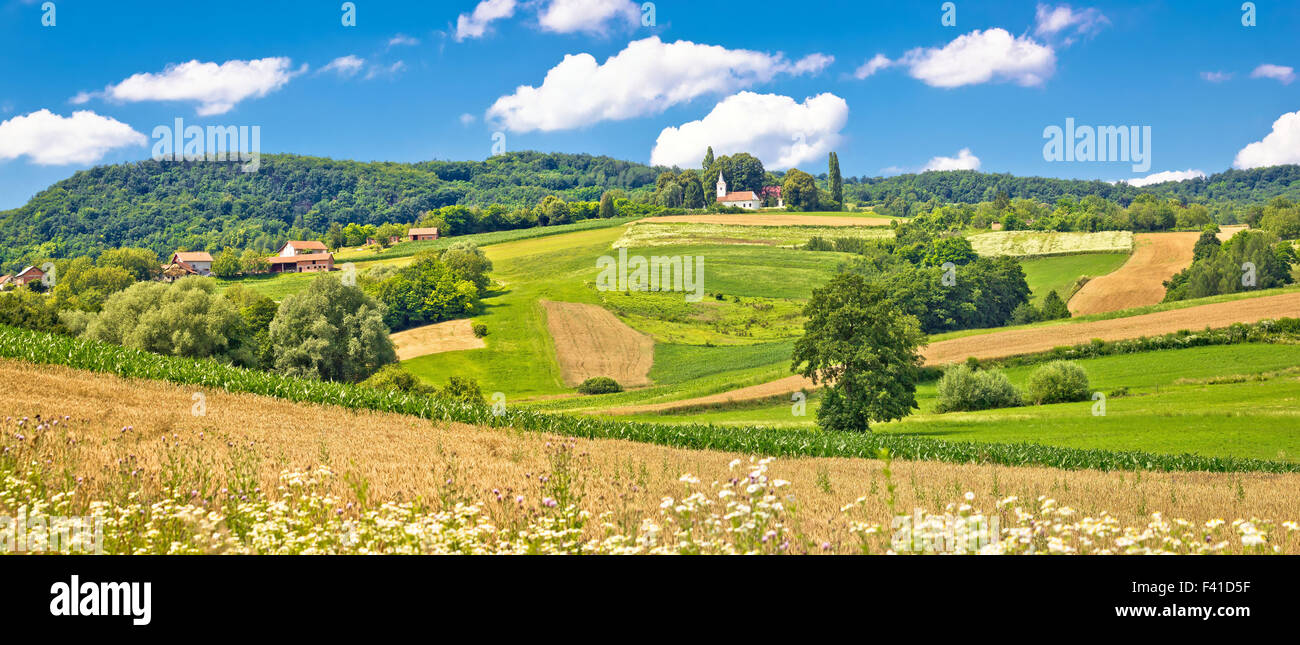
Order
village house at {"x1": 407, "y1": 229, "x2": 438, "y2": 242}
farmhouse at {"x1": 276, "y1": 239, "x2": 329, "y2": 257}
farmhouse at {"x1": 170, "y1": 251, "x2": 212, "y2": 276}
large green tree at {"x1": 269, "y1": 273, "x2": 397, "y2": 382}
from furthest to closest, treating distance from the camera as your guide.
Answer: village house at {"x1": 407, "y1": 229, "x2": 438, "y2": 242}, farmhouse at {"x1": 276, "y1": 239, "x2": 329, "y2": 257}, farmhouse at {"x1": 170, "y1": 251, "x2": 212, "y2": 276}, large green tree at {"x1": 269, "y1": 273, "x2": 397, "y2": 382}

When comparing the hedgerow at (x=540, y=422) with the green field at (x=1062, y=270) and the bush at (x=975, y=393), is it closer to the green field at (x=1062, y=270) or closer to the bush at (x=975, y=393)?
the bush at (x=975, y=393)

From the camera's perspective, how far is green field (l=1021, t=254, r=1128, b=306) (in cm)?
11544

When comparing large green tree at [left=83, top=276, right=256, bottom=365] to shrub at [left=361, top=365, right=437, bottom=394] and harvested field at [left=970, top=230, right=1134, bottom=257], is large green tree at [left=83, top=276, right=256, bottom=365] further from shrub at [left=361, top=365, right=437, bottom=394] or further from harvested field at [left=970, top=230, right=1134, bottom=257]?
harvested field at [left=970, top=230, right=1134, bottom=257]

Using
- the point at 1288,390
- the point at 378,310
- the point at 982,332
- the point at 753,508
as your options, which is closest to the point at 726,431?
the point at 753,508

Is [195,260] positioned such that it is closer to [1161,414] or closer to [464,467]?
[1161,414]

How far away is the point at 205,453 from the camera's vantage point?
13.5 metres

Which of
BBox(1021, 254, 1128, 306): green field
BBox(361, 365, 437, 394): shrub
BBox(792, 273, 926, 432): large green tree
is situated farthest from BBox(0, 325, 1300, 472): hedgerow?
BBox(1021, 254, 1128, 306): green field

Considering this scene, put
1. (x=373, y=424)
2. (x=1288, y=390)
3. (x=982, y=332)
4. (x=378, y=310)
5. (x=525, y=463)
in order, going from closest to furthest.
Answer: (x=525, y=463) → (x=373, y=424) → (x=1288, y=390) → (x=378, y=310) → (x=982, y=332)

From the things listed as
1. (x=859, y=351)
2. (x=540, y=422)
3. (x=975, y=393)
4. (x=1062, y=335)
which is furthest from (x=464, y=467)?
(x=1062, y=335)

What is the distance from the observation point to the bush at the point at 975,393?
54500mm

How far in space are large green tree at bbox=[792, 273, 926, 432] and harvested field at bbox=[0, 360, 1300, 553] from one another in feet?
70.8
